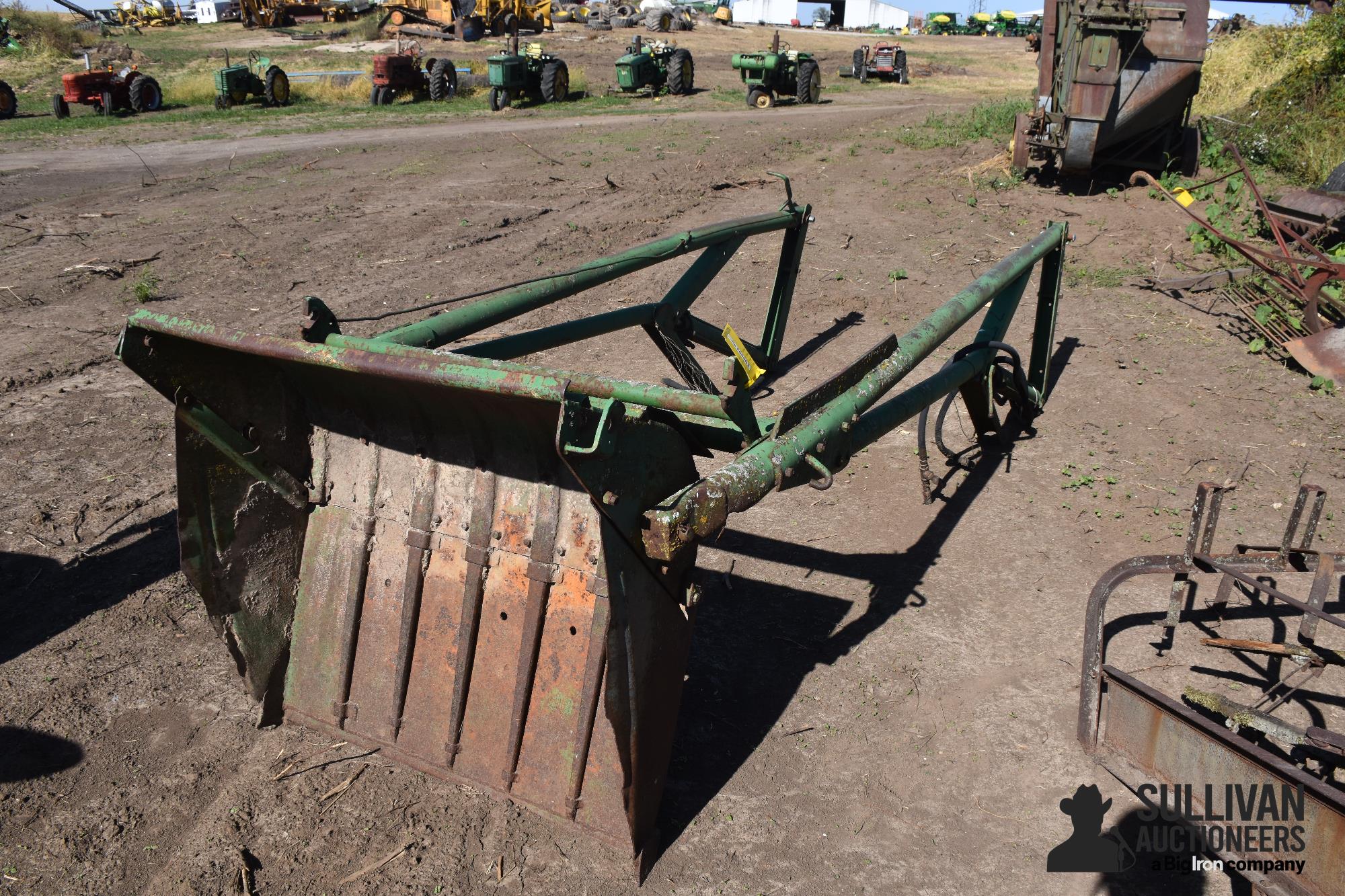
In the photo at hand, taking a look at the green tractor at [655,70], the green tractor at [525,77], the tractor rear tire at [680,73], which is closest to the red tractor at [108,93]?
the green tractor at [525,77]

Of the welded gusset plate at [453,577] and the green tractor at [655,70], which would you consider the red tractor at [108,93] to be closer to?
the green tractor at [655,70]

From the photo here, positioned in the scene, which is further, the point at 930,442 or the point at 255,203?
the point at 255,203

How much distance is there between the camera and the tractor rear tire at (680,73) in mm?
22266

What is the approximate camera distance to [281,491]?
10.0 feet

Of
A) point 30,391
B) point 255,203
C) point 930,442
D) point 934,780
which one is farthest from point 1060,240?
point 255,203

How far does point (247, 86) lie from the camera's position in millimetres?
20500

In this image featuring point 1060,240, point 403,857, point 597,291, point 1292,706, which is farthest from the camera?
point 597,291

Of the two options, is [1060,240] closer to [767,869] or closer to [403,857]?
[767,869]

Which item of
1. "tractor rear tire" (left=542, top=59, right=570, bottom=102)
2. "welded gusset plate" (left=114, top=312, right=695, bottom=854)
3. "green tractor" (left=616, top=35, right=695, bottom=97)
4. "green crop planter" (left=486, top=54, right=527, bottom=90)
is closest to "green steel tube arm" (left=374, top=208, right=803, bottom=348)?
"welded gusset plate" (left=114, top=312, right=695, bottom=854)

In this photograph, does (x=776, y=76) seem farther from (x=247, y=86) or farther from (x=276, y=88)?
(x=247, y=86)

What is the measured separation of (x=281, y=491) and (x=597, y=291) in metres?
5.10

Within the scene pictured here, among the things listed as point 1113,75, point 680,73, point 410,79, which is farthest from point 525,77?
point 1113,75

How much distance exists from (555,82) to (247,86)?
663 centimetres

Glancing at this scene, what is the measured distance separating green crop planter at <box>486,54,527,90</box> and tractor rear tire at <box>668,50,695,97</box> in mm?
3659
